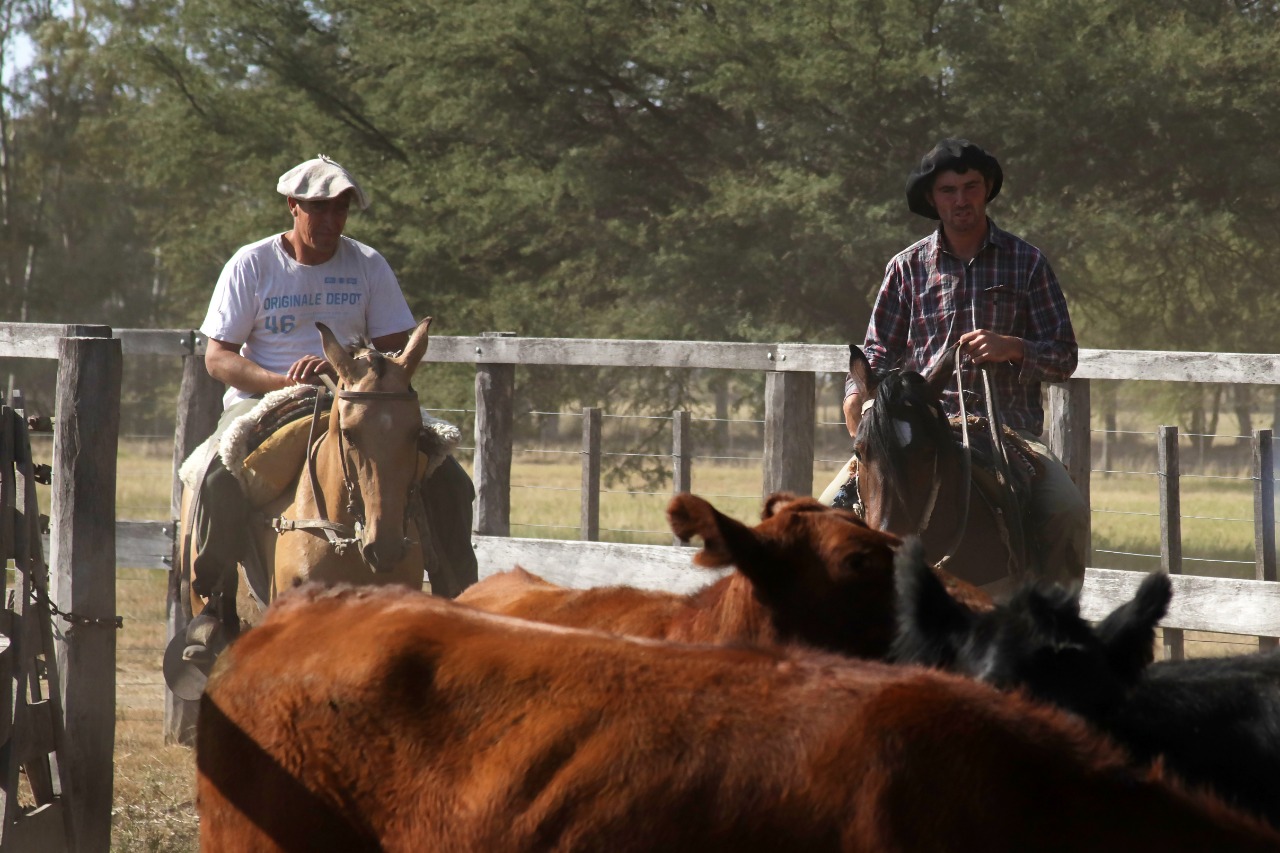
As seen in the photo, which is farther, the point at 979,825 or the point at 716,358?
the point at 716,358

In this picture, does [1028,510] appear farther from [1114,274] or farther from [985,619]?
[1114,274]

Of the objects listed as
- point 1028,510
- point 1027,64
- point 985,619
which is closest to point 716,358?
point 1028,510

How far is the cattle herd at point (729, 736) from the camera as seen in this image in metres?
1.77

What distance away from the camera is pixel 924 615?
7.55 ft

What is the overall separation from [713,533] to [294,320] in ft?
12.2

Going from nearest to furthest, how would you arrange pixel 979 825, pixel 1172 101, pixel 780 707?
pixel 979 825
pixel 780 707
pixel 1172 101

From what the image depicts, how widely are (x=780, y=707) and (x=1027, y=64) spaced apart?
15226mm

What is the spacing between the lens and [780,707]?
1.95 m

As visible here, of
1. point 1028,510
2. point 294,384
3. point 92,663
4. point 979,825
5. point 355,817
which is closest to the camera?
point 979,825

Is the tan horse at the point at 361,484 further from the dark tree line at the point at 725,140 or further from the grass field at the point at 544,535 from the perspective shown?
the dark tree line at the point at 725,140

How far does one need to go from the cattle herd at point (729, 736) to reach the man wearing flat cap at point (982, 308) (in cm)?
262

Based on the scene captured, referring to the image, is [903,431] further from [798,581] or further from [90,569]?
[90,569]

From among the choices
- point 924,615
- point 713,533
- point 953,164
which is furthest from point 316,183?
point 924,615

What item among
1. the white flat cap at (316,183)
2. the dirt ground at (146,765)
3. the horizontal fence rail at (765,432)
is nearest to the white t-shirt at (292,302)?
the white flat cap at (316,183)
